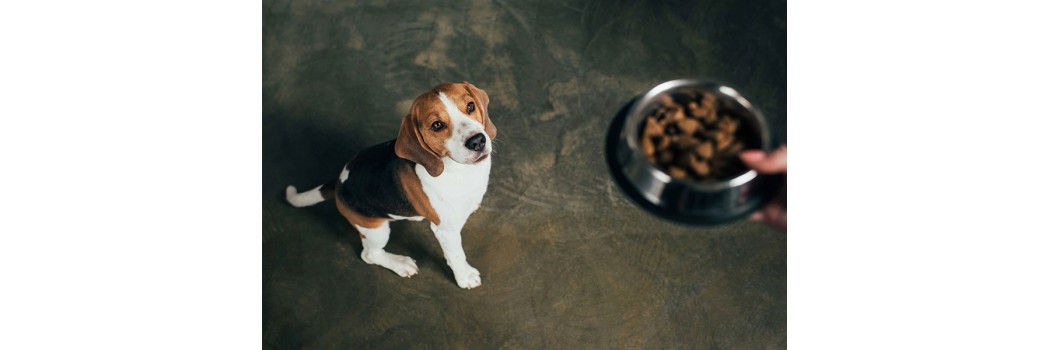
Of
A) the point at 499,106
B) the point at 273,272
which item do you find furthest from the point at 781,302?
the point at 273,272

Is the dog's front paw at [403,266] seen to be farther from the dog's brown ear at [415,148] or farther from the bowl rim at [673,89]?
the bowl rim at [673,89]

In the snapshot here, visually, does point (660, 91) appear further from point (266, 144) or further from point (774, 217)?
point (266, 144)

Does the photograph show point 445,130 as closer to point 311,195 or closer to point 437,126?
point 437,126

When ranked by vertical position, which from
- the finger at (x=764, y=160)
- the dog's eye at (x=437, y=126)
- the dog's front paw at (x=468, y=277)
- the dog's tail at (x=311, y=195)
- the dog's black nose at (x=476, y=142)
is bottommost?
the dog's front paw at (x=468, y=277)

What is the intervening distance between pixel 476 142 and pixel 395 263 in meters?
0.61

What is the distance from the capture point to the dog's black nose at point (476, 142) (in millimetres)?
1826

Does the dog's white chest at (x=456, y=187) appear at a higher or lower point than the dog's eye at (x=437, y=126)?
lower

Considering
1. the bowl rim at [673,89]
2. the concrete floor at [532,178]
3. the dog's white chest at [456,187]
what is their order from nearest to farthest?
the bowl rim at [673,89]
the dog's white chest at [456,187]
the concrete floor at [532,178]

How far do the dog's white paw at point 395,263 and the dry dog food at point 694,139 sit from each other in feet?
3.01

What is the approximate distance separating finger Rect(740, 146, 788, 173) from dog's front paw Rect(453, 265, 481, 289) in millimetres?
923

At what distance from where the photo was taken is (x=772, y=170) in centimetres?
186

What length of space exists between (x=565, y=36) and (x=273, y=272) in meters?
1.27

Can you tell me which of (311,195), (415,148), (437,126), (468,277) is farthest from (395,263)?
(437,126)

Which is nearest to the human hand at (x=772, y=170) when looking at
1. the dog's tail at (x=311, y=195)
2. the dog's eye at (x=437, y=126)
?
the dog's eye at (x=437, y=126)
